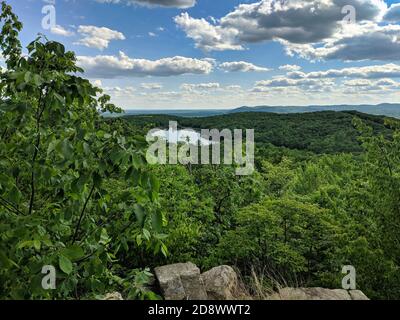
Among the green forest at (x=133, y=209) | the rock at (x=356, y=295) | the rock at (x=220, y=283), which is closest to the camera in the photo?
the green forest at (x=133, y=209)

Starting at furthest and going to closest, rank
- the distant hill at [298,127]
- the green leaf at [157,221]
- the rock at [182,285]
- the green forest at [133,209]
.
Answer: the distant hill at [298,127] < the rock at [182,285] < the green forest at [133,209] < the green leaf at [157,221]

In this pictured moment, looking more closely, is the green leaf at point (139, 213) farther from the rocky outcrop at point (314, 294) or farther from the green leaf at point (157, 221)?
the rocky outcrop at point (314, 294)

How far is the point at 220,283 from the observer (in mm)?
7426

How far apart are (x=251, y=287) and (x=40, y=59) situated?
235 inches

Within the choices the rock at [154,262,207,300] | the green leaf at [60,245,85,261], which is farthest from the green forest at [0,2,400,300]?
the rock at [154,262,207,300]

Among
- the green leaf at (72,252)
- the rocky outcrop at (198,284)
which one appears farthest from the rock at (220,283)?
the green leaf at (72,252)

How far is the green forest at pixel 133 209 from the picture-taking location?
2311 millimetres

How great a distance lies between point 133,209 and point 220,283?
566 centimetres

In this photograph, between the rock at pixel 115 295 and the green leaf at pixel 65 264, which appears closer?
the green leaf at pixel 65 264

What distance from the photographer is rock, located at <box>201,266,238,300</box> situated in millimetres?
7321

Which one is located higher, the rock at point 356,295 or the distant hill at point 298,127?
the distant hill at point 298,127

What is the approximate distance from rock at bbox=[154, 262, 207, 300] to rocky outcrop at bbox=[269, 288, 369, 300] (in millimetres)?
1865

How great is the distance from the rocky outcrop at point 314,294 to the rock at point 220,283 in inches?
51.2

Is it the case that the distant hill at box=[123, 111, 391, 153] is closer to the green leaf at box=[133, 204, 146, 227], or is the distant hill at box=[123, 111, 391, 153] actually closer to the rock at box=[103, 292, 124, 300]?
the rock at box=[103, 292, 124, 300]
